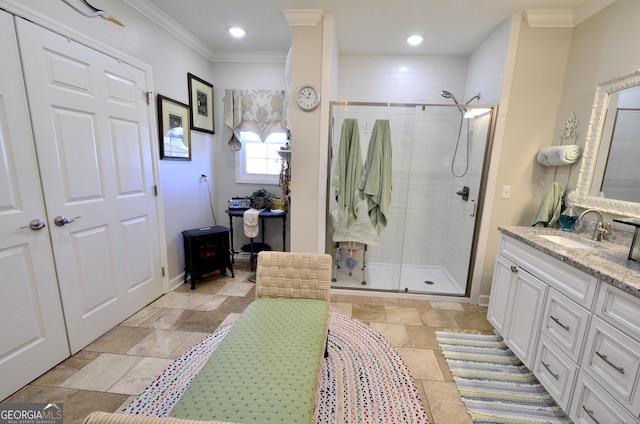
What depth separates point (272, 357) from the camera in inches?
45.6

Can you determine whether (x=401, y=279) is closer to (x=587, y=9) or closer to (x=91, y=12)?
(x=587, y=9)

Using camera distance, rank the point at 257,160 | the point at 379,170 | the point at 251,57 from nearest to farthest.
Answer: the point at 379,170, the point at 251,57, the point at 257,160

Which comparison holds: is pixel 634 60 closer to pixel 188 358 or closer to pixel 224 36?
pixel 224 36

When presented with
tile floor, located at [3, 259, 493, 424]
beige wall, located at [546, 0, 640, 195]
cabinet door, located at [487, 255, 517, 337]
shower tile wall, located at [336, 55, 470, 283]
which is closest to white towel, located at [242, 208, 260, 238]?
tile floor, located at [3, 259, 493, 424]

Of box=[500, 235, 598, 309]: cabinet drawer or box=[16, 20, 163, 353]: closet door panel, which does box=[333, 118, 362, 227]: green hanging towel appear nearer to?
box=[500, 235, 598, 309]: cabinet drawer

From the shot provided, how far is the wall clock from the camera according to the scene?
2365 millimetres

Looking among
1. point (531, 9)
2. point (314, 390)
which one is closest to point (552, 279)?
point (314, 390)

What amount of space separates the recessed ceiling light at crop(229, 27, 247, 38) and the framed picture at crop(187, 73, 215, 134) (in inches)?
24.9

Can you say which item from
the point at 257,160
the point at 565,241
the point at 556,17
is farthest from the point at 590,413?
the point at 257,160

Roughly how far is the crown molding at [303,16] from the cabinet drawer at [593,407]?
294 cm

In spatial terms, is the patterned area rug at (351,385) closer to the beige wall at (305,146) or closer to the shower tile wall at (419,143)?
the beige wall at (305,146)

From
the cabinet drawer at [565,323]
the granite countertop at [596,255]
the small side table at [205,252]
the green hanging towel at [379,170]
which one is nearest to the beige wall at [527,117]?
the granite countertop at [596,255]

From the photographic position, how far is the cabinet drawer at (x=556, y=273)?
1276 millimetres

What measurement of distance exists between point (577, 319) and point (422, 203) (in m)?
2.08
